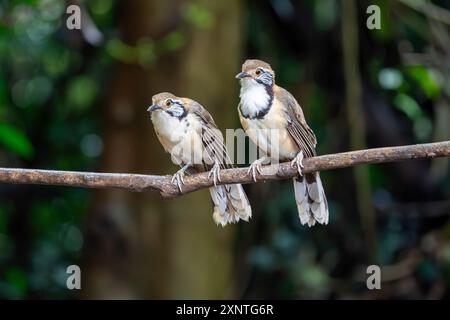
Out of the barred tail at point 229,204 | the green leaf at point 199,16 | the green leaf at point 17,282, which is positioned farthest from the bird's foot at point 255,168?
the green leaf at point 17,282

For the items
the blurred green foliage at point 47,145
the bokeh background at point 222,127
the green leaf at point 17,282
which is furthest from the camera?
the blurred green foliage at point 47,145

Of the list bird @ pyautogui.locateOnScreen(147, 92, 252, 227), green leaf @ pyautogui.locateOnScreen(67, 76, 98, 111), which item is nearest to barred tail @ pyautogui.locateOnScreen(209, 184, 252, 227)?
bird @ pyautogui.locateOnScreen(147, 92, 252, 227)

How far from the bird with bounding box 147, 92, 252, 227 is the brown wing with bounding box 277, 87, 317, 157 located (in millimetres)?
189

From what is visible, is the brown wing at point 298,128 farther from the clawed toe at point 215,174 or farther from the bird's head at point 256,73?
the clawed toe at point 215,174

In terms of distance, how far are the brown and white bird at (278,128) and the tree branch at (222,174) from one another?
3 centimetres

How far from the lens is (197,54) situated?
357 cm

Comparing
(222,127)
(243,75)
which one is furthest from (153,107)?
(222,127)

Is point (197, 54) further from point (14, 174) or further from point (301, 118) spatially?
point (14, 174)

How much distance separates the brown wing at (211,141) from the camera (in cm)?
183

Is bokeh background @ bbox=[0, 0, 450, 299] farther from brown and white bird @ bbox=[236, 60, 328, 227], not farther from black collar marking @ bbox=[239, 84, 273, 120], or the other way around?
black collar marking @ bbox=[239, 84, 273, 120]

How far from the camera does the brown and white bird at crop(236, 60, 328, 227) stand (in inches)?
67.6

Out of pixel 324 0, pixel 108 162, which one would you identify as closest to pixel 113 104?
pixel 108 162

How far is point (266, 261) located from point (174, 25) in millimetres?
1704

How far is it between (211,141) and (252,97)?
0.63 feet
